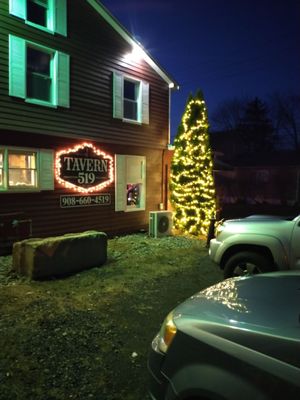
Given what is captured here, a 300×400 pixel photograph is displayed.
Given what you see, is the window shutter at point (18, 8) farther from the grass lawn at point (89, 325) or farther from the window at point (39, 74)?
the grass lawn at point (89, 325)

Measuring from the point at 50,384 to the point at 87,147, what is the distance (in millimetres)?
8480

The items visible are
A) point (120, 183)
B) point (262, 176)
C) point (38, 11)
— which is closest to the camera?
point (38, 11)

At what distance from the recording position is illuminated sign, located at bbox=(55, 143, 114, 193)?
34.7 ft

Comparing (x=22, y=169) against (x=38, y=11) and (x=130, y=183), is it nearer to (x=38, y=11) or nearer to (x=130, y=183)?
(x=130, y=183)

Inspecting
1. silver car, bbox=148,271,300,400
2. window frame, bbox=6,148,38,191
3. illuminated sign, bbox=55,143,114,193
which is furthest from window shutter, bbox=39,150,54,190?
silver car, bbox=148,271,300,400

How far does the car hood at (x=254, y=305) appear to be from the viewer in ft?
7.01

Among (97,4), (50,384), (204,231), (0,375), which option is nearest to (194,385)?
(50,384)

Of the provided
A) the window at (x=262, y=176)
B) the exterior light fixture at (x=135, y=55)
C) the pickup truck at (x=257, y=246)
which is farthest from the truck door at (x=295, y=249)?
the window at (x=262, y=176)

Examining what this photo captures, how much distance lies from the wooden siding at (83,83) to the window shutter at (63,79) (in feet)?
0.65

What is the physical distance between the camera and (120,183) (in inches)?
489

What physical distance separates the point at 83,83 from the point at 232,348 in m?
10.4

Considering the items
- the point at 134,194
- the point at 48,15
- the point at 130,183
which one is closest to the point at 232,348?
the point at 48,15

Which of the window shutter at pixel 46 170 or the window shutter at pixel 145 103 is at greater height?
the window shutter at pixel 145 103

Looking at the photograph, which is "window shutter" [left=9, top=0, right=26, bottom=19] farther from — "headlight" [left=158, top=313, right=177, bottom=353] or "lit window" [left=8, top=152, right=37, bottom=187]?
"headlight" [left=158, top=313, right=177, bottom=353]
